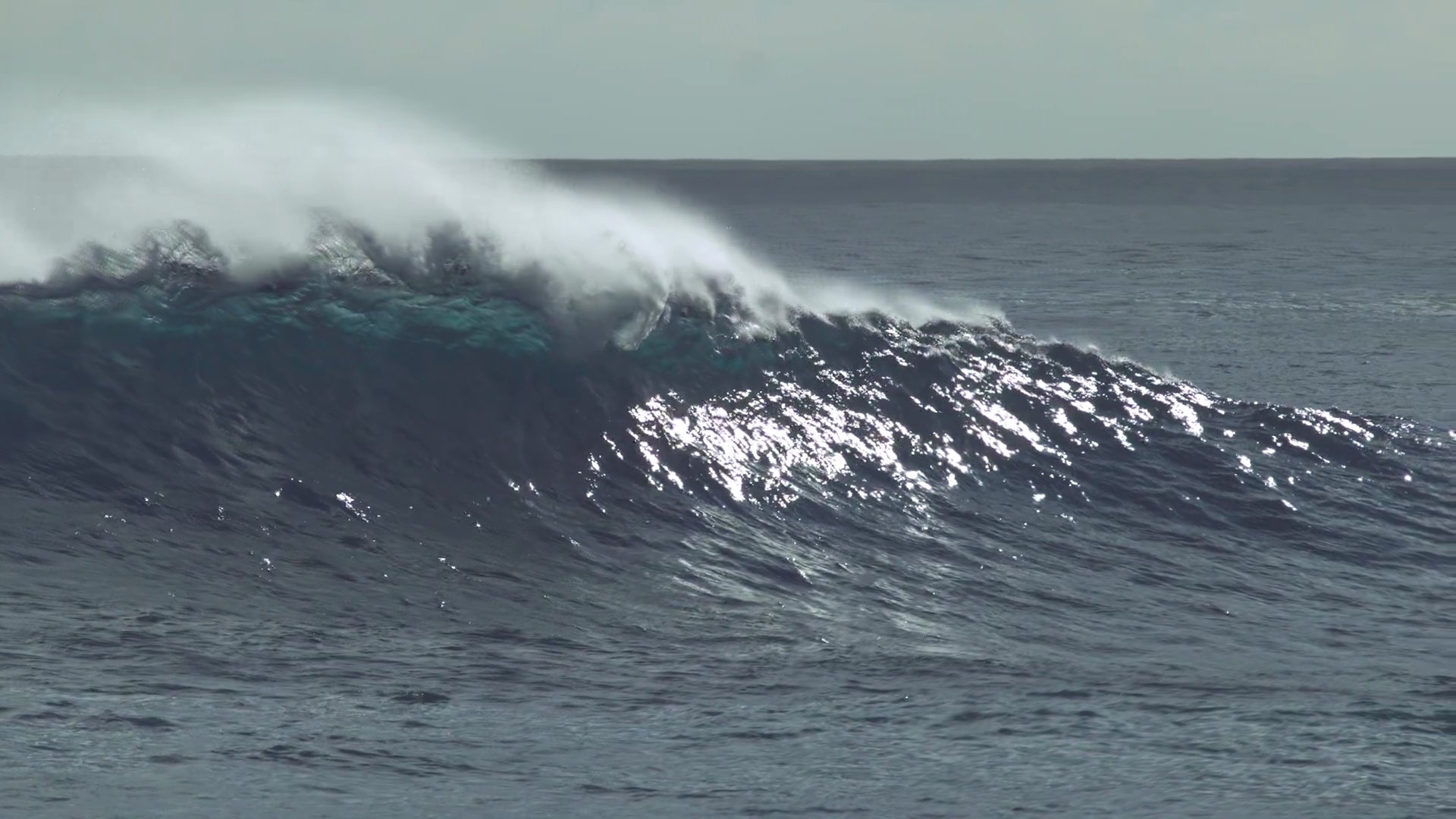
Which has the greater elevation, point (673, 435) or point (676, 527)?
point (673, 435)

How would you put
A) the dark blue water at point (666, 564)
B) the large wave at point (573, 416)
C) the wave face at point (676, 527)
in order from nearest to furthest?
the dark blue water at point (666, 564), the wave face at point (676, 527), the large wave at point (573, 416)

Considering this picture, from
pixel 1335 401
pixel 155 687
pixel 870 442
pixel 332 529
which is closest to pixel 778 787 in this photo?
pixel 155 687

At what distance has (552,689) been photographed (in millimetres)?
9422

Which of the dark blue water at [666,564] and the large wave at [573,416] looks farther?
the large wave at [573,416]

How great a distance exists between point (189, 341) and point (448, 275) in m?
2.95

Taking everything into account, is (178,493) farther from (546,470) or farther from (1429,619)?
(1429,619)

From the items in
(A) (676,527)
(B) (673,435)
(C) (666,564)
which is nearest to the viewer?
(C) (666,564)

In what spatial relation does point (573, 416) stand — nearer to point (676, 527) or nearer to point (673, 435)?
point (673, 435)

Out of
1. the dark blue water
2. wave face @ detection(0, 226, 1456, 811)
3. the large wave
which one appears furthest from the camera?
the large wave

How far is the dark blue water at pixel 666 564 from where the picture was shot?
27.0 ft

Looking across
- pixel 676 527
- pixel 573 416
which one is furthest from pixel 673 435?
pixel 676 527

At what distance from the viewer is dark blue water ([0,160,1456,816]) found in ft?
27.0

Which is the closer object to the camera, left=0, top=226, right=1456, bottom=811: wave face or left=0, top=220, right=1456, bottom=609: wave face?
left=0, top=226, right=1456, bottom=811: wave face

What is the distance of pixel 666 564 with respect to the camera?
12344 mm
